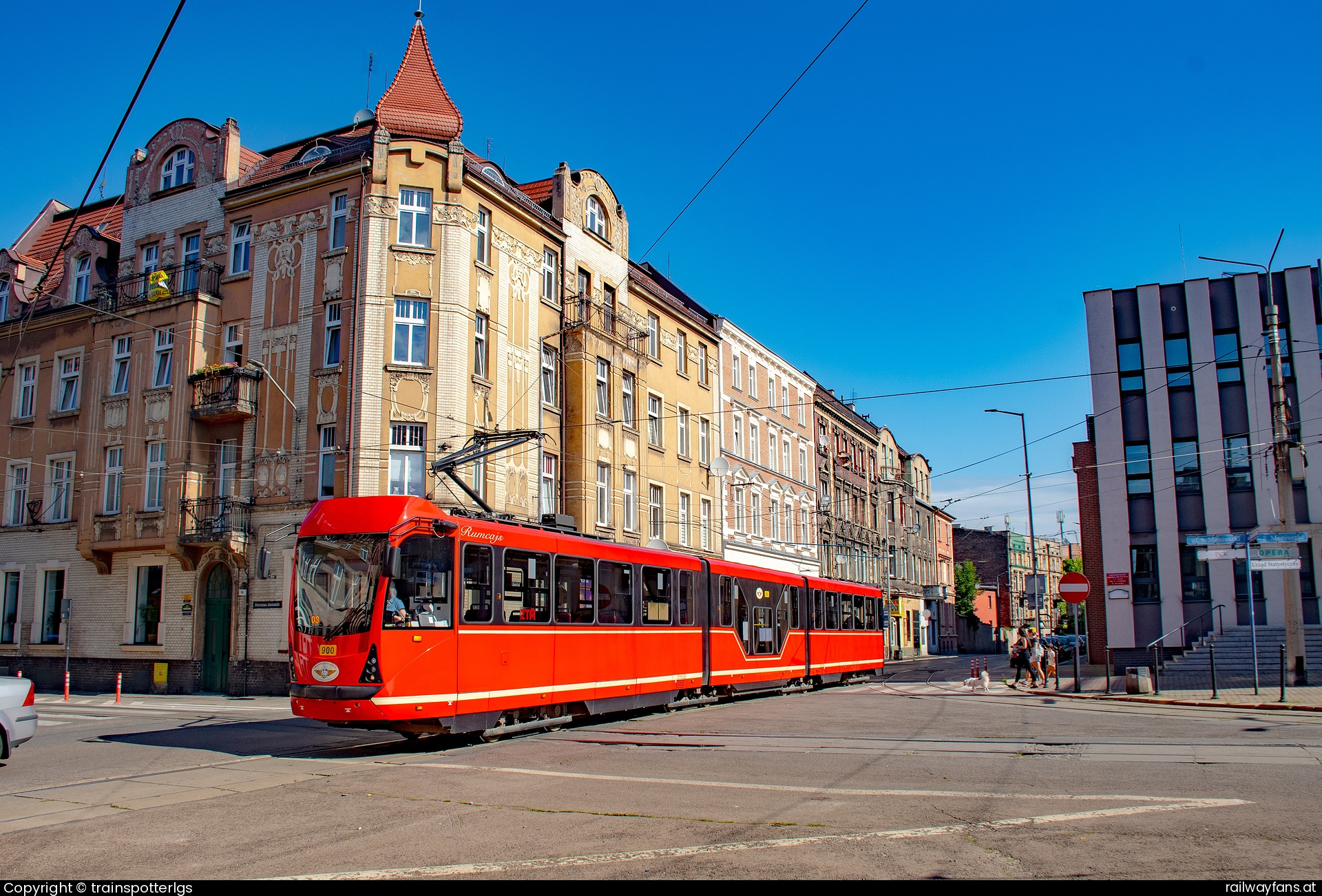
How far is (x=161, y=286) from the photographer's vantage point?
98.3 ft

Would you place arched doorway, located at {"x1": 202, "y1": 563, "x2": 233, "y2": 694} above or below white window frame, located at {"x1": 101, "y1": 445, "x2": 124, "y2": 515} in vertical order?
below

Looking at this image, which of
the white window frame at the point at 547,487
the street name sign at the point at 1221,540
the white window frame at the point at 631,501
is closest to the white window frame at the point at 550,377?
the white window frame at the point at 547,487

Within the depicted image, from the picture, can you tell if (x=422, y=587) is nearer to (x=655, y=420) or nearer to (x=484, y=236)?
(x=484, y=236)

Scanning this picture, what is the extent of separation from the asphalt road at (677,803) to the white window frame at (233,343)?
14.6m

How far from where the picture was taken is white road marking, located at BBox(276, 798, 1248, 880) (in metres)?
6.26

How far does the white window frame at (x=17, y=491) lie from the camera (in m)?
33.1

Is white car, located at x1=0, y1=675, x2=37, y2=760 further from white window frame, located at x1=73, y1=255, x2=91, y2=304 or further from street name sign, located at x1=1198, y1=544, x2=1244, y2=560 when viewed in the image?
white window frame, located at x1=73, y1=255, x2=91, y2=304

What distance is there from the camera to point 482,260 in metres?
28.4

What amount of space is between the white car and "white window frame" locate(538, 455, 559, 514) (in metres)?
18.1

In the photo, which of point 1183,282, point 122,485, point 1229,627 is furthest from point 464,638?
point 1183,282

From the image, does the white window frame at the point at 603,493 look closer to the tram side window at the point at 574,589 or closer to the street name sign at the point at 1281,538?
the tram side window at the point at 574,589

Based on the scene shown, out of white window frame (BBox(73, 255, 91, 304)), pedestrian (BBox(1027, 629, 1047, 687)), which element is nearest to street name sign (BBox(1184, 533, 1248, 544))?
pedestrian (BBox(1027, 629, 1047, 687))

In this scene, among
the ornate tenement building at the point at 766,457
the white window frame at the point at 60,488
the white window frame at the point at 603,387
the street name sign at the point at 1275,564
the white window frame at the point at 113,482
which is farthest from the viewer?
the ornate tenement building at the point at 766,457

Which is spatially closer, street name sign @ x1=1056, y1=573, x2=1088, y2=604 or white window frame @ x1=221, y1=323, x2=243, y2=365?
street name sign @ x1=1056, y1=573, x2=1088, y2=604
